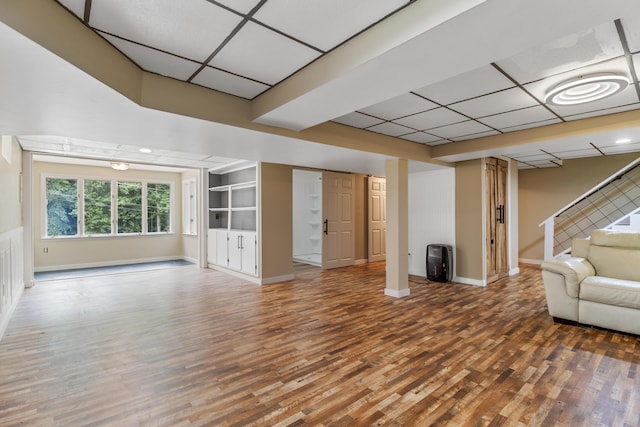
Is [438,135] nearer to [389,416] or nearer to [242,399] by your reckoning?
[389,416]

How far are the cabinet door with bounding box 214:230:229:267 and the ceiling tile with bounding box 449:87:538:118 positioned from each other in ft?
17.0

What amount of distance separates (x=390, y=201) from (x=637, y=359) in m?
3.08

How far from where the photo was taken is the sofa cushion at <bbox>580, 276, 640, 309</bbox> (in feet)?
10.4

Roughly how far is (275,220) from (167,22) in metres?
4.27

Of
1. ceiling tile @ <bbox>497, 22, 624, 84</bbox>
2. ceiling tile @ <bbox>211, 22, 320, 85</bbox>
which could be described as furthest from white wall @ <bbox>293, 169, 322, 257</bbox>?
ceiling tile @ <bbox>497, 22, 624, 84</bbox>

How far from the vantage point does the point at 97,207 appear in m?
7.75

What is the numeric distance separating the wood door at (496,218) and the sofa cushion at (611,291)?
2156 millimetres

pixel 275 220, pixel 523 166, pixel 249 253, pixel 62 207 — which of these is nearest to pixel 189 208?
pixel 62 207

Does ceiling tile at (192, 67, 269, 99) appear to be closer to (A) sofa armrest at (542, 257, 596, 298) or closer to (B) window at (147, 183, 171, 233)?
(A) sofa armrest at (542, 257, 596, 298)

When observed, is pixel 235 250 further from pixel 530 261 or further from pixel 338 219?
pixel 530 261

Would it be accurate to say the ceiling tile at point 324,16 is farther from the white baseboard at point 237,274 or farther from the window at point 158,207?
the window at point 158,207

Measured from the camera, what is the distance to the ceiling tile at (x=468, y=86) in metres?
2.60

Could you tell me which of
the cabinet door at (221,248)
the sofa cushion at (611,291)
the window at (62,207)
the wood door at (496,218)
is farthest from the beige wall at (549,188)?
the window at (62,207)

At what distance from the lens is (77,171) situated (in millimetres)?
7434
